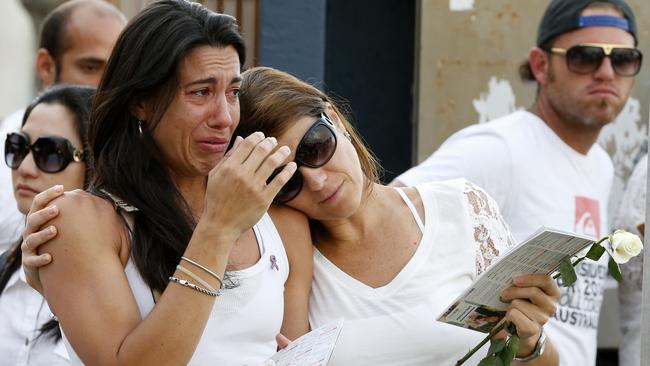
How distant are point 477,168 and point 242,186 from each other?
2.00 meters

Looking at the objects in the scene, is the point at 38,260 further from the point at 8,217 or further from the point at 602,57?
the point at 602,57

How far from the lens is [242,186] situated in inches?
95.3

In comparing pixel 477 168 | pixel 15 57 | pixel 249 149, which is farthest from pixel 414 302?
pixel 15 57

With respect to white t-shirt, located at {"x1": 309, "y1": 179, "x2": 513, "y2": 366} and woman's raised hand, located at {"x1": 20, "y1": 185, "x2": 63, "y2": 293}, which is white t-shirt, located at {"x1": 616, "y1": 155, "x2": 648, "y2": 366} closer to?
white t-shirt, located at {"x1": 309, "y1": 179, "x2": 513, "y2": 366}

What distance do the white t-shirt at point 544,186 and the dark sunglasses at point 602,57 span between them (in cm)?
36

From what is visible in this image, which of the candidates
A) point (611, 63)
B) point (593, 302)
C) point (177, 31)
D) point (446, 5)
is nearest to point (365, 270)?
point (177, 31)

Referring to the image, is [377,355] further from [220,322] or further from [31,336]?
[31,336]

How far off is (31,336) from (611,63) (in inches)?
104

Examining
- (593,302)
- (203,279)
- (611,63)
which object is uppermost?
(611,63)

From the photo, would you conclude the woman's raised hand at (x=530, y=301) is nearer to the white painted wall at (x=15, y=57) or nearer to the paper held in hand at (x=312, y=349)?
the paper held in hand at (x=312, y=349)

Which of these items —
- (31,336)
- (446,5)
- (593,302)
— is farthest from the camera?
(446,5)

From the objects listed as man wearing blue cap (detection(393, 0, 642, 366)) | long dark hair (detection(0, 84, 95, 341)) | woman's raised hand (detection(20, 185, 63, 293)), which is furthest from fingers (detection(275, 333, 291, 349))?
→ man wearing blue cap (detection(393, 0, 642, 366))

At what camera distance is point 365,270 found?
2971 mm

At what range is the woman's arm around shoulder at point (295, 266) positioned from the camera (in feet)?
9.35
